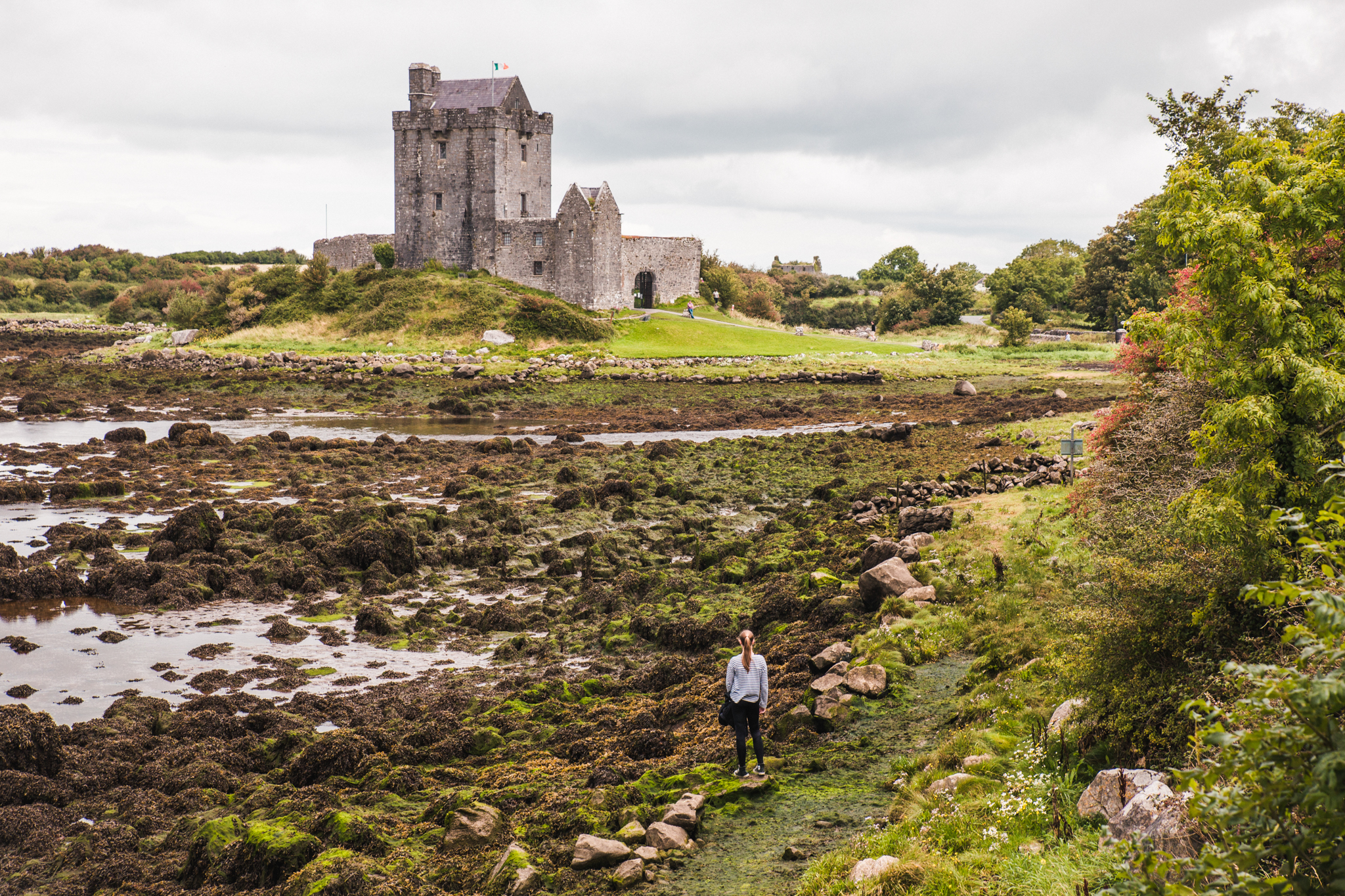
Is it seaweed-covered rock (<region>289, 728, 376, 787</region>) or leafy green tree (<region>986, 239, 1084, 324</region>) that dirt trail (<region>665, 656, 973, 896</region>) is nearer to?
seaweed-covered rock (<region>289, 728, 376, 787</region>)

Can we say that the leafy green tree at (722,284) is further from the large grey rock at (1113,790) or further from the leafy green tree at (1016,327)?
the large grey rock at (1113,790)

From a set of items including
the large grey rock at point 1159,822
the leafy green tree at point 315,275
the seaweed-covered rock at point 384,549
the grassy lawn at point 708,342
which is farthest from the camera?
the leafy green tree at point 315,275

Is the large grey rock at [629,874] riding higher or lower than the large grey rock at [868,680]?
lower

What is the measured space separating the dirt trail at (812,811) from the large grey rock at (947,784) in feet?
2.27

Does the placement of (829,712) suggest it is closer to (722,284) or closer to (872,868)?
(872,868)

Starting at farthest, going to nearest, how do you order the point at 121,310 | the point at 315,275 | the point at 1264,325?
the point at 121,310
the point at 315,275
the point at 1264,325

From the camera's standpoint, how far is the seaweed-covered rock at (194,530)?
72.5 feet

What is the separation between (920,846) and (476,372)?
5660 centimetres

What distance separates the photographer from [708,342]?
7219 cm

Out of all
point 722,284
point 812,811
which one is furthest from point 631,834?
point 722,284

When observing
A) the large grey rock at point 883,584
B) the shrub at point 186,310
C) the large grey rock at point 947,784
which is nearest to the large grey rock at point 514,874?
the large grey rock at point 947,784

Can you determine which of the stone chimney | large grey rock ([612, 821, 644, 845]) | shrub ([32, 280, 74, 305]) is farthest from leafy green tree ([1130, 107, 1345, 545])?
shrub ([32, 280, 74, 305])

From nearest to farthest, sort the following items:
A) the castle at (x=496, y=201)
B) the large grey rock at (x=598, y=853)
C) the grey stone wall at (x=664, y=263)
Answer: the large grey rock at (x=598, y=853), the castle at (x=496, y=201), the grey stone wall at (x=664, y=263)

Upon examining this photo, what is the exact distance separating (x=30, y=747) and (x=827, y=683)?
35.0ft
